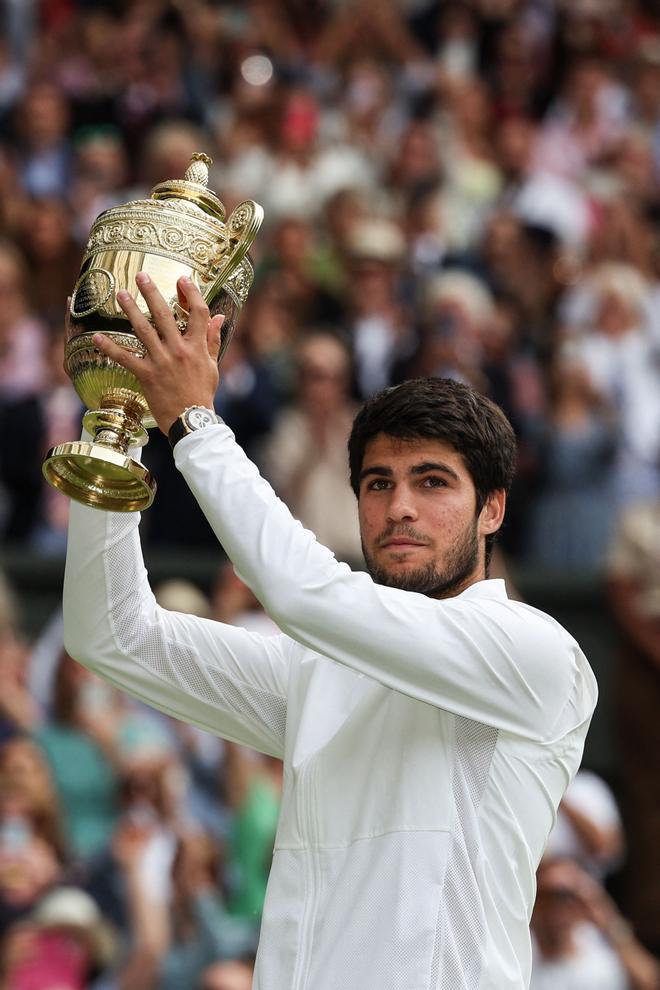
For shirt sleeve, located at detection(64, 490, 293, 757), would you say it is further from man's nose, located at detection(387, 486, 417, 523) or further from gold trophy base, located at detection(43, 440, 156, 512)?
man's nose, located at detection(387, 486, 417, 523)

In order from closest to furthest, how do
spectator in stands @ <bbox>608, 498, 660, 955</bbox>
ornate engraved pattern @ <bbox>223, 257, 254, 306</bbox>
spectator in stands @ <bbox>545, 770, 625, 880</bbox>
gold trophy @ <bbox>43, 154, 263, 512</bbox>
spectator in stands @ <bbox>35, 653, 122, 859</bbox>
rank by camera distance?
gold trophy @ <bbox>43, 154, 263, 512</bbox> < ornate engraved pattern @ <bbox>223, 257, 254, 306</bbox> < spectator in stands @ <bbox>35, 653, 122, 859</bbox> < spectator in stands @ <bbox>545, 770, 625, 880</bbox> < spectator in stands @ <bbox>608, 498, 660, 955</bbox>

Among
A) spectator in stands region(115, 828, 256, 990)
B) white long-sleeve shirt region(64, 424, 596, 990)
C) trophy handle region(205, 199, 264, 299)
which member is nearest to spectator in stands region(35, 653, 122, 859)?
spectator in stands region(115, 828, 256, 990)

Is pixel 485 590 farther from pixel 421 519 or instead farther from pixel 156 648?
pixel 156 648

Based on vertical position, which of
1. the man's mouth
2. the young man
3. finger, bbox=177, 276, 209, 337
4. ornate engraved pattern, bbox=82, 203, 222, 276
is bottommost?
the young man

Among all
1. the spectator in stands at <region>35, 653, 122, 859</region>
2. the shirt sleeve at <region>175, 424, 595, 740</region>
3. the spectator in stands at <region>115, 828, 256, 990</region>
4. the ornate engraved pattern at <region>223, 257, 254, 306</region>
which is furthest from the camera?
the spectator in stands at <region>35, 653, 122, 859</region>

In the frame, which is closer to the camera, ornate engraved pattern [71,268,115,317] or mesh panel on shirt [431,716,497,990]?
mesh panel on shirt [431,716,497,990]

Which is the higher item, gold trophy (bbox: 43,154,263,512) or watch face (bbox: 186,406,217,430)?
gold trophy (bbox: 43,154,263,512)

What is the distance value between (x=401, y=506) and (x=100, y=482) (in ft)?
1.91

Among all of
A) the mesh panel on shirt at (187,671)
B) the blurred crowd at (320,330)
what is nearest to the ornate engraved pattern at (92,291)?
the mesh panel on shirt at (187,671)

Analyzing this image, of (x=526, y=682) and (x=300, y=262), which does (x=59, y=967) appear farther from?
(x=300, y=262)

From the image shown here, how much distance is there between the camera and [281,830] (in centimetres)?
347

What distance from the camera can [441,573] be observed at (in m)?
3.54

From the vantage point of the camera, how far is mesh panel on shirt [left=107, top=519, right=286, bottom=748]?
12.0 feet

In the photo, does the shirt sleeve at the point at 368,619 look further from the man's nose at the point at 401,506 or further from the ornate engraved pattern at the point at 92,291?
the ornate engraved pattern at the point at 92,291
